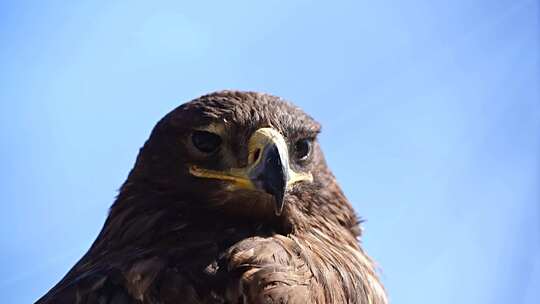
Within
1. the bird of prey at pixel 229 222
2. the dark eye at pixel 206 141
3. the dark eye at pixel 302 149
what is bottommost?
the bird of prey at pixel 229 222

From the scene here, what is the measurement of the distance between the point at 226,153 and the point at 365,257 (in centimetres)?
86

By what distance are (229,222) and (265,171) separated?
1.22 feet

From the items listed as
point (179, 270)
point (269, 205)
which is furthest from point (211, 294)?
point (269, 205)

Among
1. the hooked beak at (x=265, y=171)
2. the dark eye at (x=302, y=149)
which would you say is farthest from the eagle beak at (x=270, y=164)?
the dark eye at (x=302, y=149)

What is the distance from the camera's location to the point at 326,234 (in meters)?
4.92

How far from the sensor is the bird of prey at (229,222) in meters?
4.20

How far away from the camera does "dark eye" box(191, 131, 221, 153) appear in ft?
15.6

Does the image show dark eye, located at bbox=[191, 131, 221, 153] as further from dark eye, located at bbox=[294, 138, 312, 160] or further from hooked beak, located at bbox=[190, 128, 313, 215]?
dark eye, located at bbox=[294, 138, 312, 160]

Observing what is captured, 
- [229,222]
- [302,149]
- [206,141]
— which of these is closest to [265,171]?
[229,222]

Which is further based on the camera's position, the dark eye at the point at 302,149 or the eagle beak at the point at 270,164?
the dark eye at the point at 302,149

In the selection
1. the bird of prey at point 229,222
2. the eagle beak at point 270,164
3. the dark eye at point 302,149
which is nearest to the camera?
the bird of prey at point 229,222

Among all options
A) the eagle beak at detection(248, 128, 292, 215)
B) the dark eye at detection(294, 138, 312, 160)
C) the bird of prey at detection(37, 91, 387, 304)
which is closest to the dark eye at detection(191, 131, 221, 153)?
the bird of prey at detection(37, 91, 387, 304)

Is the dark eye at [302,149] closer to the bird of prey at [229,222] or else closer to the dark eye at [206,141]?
the bird of prey at [229,222]

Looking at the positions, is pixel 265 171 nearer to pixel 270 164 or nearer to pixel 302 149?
pixel 270 164
